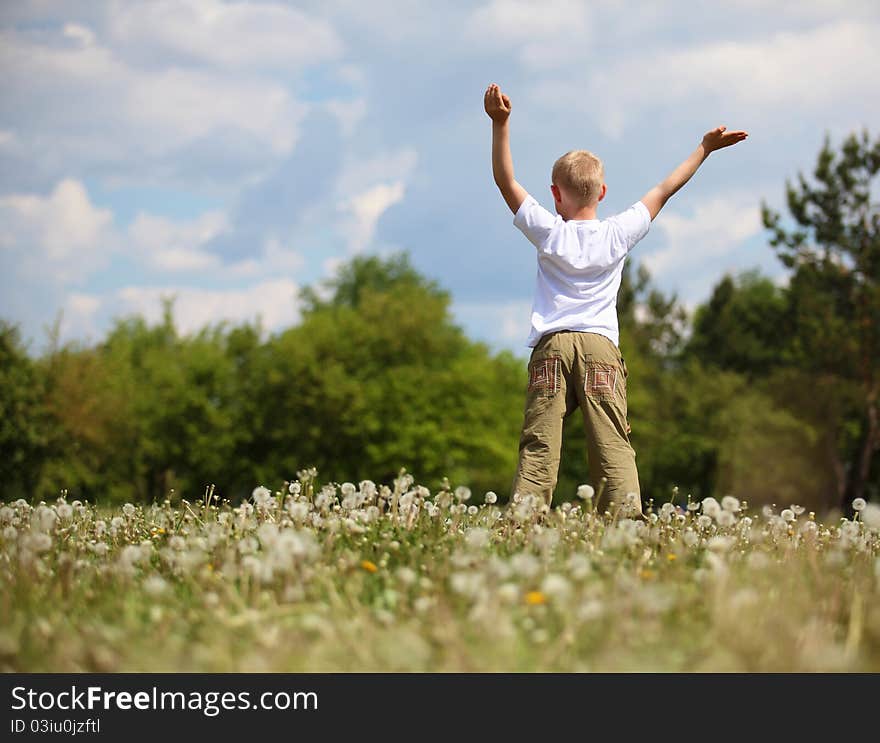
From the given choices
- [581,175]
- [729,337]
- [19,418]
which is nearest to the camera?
[581,175]

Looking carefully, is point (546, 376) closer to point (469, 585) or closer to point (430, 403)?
point (469, 585)

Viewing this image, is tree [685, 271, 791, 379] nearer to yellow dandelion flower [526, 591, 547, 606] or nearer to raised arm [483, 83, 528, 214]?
raised arm [483, 83, 528, 214]

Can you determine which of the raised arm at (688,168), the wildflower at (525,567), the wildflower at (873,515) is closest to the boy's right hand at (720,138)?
the raised arm at (688,168)

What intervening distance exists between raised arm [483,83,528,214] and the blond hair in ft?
1.13

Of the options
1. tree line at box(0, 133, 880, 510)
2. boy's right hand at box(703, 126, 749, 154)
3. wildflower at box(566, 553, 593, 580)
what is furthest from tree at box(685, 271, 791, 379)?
wildflower at box(566, 553, 593, 580)

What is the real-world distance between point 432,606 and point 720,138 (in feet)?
16.2

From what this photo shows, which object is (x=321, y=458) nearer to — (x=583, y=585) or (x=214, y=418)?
(x=214, y=418)

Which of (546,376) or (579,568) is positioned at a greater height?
(546,376)

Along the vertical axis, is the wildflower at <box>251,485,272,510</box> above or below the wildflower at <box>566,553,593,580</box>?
above

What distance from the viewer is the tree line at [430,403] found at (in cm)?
4266

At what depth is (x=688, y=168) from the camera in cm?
708

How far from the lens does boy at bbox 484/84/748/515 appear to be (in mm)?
6535

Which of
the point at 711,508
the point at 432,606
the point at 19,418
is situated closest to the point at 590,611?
the point at 432,606

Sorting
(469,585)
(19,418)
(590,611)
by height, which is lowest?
(590,611)
